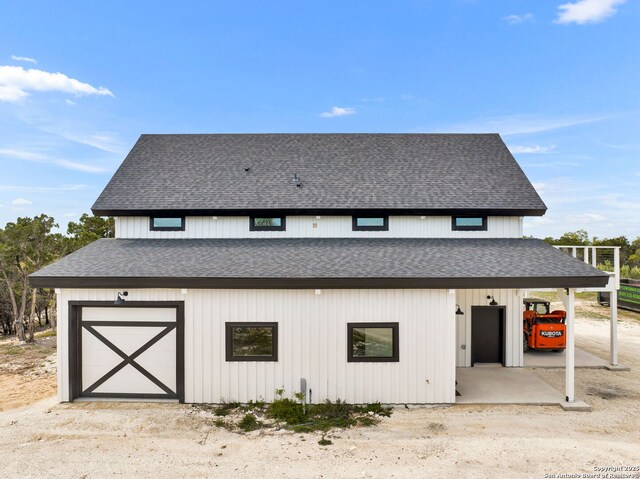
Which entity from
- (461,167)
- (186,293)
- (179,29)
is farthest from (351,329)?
(179,29)

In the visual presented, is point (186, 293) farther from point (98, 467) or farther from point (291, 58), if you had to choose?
point (291, 58)

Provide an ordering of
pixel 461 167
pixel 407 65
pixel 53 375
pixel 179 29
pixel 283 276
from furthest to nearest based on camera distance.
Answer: pixel 407 65
pixel 179 29
pixel 461 167
pixel 53 375
pixel 283 276

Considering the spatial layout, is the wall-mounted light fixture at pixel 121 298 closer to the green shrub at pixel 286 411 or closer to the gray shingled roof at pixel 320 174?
the gray shingled roof at pixel 320 174

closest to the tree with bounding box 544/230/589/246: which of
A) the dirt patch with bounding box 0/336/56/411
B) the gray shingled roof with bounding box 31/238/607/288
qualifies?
the gray shingled roof with bounding box 31/238/607/288

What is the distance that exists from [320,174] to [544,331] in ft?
31.5

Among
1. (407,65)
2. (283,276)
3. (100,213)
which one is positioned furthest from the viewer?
(407,65)

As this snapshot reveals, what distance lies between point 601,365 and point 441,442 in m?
8.07

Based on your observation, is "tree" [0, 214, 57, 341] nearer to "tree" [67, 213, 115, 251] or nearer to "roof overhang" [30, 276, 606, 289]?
"tree" [67, 213, 115, 251]

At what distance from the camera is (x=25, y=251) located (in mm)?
13875

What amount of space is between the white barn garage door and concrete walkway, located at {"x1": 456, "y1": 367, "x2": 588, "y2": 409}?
703 centimetres

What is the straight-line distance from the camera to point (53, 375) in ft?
31.7

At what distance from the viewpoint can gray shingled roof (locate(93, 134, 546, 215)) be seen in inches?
407

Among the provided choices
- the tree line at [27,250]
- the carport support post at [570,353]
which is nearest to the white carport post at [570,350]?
the carport support post at [570,353]

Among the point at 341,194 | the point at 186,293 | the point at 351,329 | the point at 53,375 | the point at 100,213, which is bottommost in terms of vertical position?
the point at 53,375
